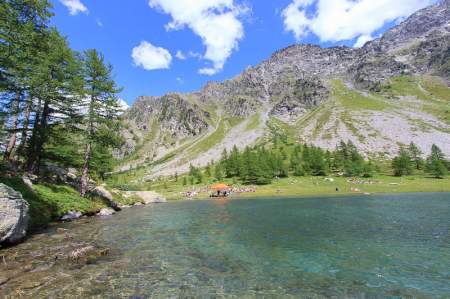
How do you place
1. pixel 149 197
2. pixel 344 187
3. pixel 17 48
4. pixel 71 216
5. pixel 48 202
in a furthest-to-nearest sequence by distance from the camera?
pixel 344 187, pixel 149 197, pixel 71 216, pixel 48 202, pixel 17 48

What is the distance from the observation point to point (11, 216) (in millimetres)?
19672

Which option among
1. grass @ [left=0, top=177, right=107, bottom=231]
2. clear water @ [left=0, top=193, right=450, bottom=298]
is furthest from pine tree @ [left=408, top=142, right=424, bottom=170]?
grass @ [left=0, top=177, right=107, bottom=231]

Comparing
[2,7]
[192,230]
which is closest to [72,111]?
[2,7]

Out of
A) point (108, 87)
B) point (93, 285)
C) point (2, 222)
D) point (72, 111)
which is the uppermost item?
point (108, 87)

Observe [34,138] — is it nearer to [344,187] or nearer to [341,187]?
[341,187]

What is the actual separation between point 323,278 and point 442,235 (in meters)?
15.5

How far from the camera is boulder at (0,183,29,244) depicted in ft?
62.4

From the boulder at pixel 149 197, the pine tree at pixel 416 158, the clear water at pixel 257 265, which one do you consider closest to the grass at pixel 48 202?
the clear water at pixel 257 265

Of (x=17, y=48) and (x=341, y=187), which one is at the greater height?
(x=17, y=48)

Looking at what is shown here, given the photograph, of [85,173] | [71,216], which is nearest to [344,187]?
[85,173]

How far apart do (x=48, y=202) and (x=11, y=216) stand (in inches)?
545

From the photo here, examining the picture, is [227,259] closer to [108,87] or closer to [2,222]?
[2,222]

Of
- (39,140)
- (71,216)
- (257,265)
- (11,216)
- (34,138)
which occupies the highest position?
(34,138)

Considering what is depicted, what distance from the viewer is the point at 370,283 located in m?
12.8
